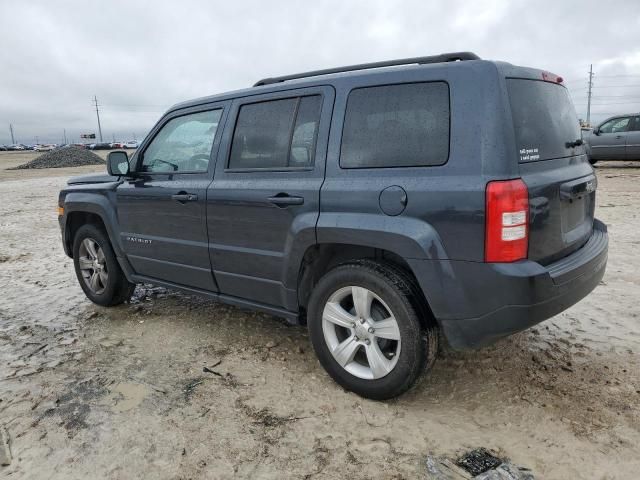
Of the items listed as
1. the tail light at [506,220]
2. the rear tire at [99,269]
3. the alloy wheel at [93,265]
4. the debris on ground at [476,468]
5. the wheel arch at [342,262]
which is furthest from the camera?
the alloy wheel at [93,265]

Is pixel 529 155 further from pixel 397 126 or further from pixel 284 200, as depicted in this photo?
pixel 284 200

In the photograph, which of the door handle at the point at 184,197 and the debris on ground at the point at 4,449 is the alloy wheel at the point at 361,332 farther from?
the debris on ground at the point at 4,449

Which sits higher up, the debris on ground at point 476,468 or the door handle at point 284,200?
the door handle at point 284,200

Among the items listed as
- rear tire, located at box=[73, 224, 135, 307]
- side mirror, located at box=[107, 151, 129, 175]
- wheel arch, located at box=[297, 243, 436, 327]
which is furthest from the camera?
rear tire, located at box=[73, 224, 135, 307]

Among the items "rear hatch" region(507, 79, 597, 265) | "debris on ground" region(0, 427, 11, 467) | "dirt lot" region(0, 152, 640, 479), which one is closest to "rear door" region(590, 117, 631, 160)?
"dirt lot" region(0, 152, 640, 479)

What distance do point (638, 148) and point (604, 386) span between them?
1425cm

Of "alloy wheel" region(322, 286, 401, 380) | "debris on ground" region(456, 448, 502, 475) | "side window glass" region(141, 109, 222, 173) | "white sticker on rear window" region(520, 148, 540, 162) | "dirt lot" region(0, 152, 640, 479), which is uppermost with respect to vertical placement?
"side window glass" region(141, 109, 222, 173)

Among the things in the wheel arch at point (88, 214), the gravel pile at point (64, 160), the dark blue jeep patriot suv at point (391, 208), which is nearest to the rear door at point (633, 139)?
the dark blue jeep patriot suv at point (391, 208)

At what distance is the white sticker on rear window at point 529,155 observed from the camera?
2574mm

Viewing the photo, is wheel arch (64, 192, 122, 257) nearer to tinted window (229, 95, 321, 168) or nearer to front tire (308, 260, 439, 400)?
tinted window (229, 95, 321, 168)

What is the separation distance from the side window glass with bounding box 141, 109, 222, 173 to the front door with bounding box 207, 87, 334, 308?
0.24 metres

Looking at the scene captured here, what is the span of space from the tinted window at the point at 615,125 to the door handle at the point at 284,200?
1514cm

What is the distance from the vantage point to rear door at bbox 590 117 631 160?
14852 mm

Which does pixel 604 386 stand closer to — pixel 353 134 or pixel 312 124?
pixel 353 134
